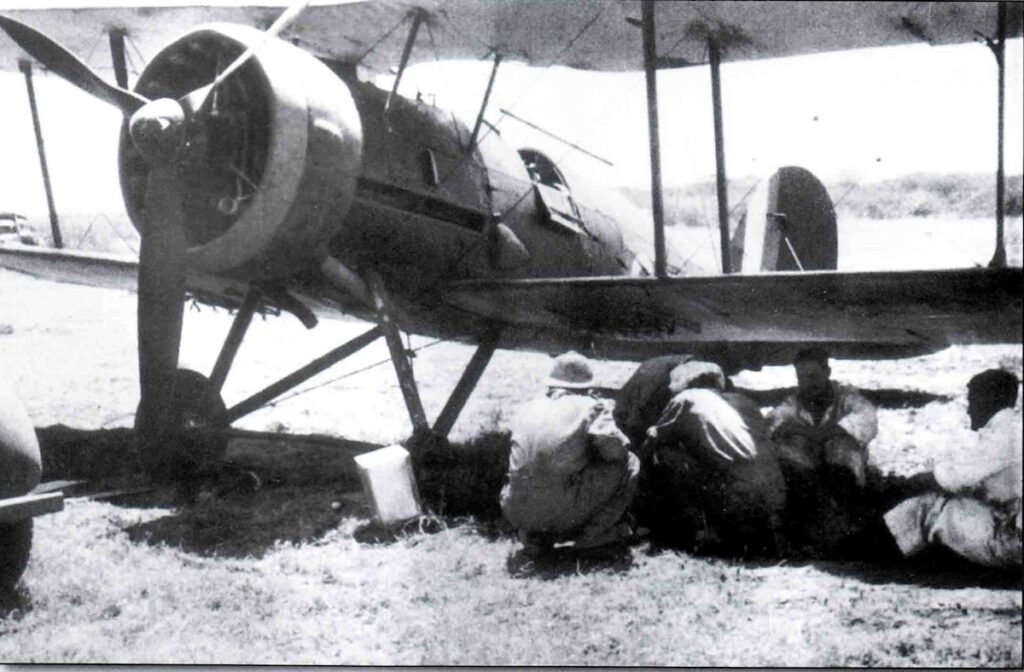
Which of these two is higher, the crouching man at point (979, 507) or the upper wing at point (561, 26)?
the upper wing at point (561, 26)

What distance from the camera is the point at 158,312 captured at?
Result: 4.29 m

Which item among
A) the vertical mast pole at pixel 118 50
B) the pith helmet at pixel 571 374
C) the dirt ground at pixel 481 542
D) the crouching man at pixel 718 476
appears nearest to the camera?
the dirt ground at pixel 481 542

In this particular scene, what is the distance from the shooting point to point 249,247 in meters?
4.32

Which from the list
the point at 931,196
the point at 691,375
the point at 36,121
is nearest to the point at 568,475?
the point at 691,375

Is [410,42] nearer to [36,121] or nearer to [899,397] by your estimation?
[36,121]

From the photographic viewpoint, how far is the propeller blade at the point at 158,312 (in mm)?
4223

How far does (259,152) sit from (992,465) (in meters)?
3.36

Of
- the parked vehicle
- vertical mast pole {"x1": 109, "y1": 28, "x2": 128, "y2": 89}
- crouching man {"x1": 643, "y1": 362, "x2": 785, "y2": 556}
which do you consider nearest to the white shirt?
crouching man {"x1": 643, "y1": 362, "x2": 785, "y2": 556}

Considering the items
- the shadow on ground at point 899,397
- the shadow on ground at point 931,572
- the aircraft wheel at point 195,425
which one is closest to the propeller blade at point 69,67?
the aircraft wheel at point 195,425

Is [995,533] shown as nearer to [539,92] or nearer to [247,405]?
[539,92]

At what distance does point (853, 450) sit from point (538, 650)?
163 cm

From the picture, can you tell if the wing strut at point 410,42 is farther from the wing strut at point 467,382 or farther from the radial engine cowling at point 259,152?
the wing strut at point 467,382

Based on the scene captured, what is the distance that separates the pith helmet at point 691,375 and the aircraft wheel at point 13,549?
275 centimetres

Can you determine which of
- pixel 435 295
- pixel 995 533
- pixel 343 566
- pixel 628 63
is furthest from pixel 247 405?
pixel 995 533
